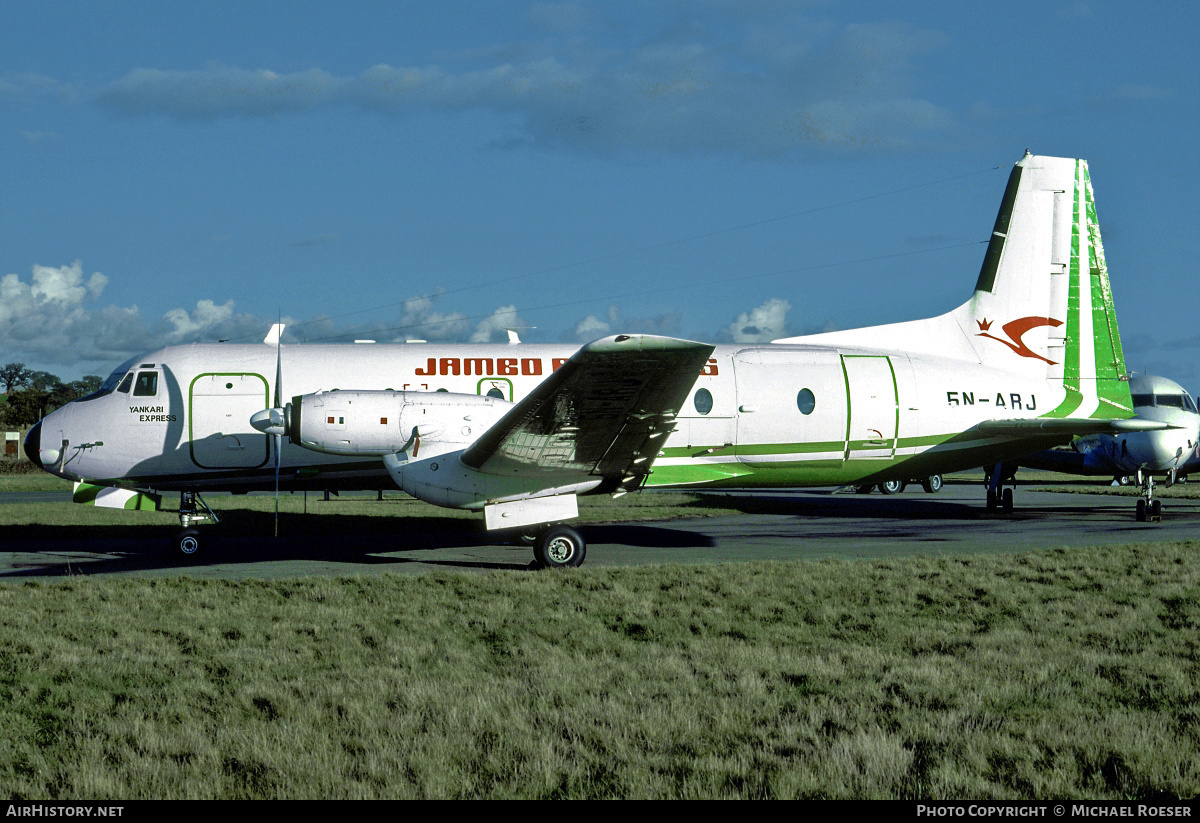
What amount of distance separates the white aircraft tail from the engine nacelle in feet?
22.1

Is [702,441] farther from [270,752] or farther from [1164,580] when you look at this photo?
[270,752]

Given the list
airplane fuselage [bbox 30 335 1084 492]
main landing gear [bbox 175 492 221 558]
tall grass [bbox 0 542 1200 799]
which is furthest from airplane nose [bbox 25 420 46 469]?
tall grass [bbox 0 542 1200 799]

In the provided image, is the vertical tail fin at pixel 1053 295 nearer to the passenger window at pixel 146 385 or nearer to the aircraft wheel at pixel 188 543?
the aircraft wheel at pixel 188 543

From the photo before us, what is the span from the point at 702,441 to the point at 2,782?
11.6 m

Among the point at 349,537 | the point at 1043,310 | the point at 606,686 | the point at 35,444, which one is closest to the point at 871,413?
the point at 1043,310

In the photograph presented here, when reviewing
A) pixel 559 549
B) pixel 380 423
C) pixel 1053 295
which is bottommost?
pixel 559 549

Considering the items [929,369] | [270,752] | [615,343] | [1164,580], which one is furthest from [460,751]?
[929,369]

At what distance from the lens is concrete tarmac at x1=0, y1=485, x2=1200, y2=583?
45.6 ft

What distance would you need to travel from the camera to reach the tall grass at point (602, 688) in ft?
17.3

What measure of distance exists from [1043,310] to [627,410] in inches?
396

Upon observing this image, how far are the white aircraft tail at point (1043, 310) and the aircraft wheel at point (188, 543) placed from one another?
10.5 m

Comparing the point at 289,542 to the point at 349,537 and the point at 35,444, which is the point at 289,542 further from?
the point at 35,444

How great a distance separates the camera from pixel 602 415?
12.4m

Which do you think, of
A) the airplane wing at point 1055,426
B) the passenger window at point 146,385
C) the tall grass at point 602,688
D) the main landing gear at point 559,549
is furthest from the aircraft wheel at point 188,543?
the airplane wing at point 1055,426
